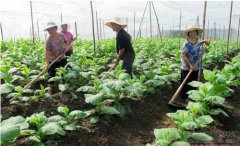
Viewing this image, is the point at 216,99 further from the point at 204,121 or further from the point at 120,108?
the point at 120,108

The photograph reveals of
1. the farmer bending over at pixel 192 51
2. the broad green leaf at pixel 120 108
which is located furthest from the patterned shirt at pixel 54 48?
the farmer bending over at pixel 192 51

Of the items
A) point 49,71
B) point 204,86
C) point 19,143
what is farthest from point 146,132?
point 49,71

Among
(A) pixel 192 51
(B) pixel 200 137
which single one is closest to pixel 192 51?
(A) pixel 192 51

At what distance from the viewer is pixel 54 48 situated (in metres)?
6.35

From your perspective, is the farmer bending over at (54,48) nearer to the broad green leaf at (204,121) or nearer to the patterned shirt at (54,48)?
the patterned shirt at (54,48)

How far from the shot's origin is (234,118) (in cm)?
560

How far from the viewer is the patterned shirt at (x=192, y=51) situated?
20.7ft

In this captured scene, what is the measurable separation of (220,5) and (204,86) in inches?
1094

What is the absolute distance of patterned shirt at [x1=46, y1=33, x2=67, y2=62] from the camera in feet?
20.6

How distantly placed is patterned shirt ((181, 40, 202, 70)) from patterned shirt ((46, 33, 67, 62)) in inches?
92.7

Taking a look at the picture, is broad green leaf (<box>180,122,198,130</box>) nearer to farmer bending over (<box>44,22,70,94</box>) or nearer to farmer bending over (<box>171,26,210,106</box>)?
farmer bending over (<box>171,26,210,106</box>)

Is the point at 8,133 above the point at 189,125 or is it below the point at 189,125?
above

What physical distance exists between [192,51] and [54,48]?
2.68m

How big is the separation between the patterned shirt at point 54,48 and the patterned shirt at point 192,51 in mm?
2355
